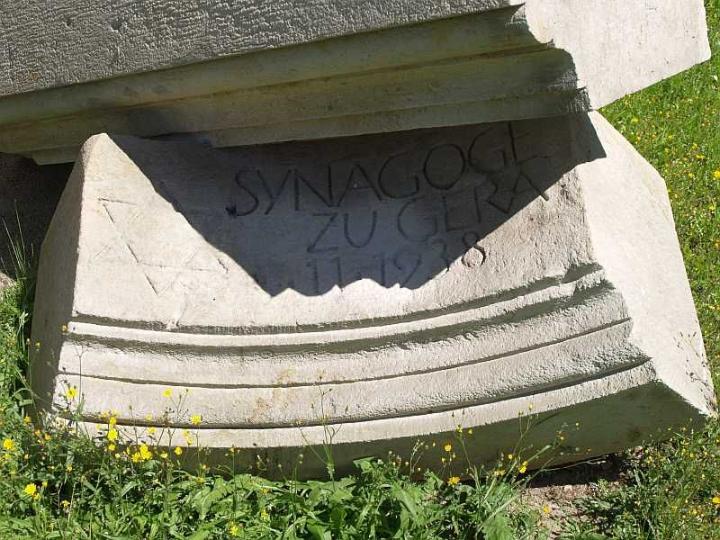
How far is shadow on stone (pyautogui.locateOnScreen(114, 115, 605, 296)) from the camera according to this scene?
2631 mm

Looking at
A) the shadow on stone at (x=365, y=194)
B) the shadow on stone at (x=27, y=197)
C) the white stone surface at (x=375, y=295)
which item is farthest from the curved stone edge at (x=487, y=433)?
the shadow on stone at (x=27, y=197)

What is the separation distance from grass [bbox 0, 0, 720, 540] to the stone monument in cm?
11

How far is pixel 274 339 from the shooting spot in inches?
103

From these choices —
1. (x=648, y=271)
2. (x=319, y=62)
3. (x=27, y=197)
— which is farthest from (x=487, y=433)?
(x=27, y=197)

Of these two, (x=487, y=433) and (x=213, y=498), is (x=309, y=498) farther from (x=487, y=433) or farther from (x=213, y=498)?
(x=487, y=433)

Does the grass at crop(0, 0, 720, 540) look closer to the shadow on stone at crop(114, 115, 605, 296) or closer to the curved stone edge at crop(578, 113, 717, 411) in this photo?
the curved stone edge at crop(578, 113, 717, 411)

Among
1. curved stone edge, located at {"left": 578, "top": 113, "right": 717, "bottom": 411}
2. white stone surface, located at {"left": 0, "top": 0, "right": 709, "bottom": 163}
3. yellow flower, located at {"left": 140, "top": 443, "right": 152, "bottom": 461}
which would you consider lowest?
yellow flower, located at {"left": 140, "top": 443, "right": 152, "bottom": 461}

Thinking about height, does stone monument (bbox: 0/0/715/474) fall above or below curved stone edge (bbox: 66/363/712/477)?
above

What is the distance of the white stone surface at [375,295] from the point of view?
7.79ft

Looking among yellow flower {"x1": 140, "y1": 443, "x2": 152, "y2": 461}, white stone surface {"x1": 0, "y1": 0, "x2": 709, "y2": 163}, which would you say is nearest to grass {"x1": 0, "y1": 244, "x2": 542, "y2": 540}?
yellow flower {"x1": 140, "y1": 443, "x2": 152, "y2": 461}

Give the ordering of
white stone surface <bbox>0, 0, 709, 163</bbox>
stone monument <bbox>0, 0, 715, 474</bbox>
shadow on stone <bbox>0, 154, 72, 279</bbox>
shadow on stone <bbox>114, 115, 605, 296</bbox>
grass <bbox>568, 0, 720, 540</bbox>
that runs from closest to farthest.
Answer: white stone surface <bbox>0, 0, 709, 163</bbox> → stone monument <bbox>0, 0, 715, 474</bbox> → grass <bbox>568, 0, 720, 540</bbox> → shadow on stone <bbox>114, 115, 605, 296</bbox> → shadow on stone <bbox>0, 154, 72, 279</bbox>

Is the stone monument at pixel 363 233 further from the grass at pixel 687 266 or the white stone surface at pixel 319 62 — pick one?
the grass at pixel 687 266

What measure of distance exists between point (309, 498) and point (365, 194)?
1.02m

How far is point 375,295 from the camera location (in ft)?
8.66
